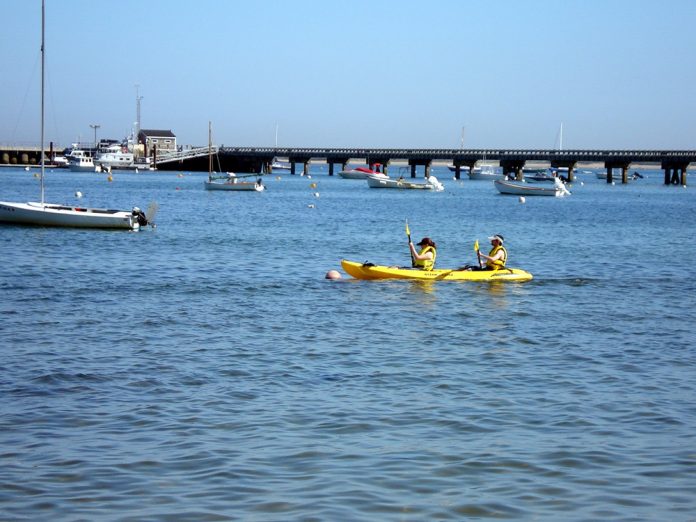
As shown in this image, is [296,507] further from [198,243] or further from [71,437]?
[198,243]

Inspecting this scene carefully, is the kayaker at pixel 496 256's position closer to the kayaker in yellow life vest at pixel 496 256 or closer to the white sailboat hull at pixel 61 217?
the kayaker in yellow life vest at pixel 496 256

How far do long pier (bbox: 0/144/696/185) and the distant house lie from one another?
2614cm

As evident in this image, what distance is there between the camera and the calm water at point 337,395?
416 inches

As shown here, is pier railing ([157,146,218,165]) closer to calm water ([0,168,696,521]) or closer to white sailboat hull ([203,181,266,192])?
white sailboat hull ([203,181,266,192])

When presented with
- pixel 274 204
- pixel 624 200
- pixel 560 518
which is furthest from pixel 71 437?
pixel 624 200

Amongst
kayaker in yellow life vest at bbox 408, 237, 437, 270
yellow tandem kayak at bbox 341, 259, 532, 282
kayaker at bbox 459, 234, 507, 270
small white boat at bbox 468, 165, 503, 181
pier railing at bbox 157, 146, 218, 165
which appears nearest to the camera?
yellow tandem kayak at bbox 341, 259, 532, 282

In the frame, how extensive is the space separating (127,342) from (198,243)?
23842 millimetres


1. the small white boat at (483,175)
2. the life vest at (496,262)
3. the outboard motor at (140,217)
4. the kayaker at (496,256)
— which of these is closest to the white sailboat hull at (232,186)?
the outboard motor at (140,217)

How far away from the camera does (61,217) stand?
44438 millimetres

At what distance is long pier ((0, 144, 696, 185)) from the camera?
136250 mm

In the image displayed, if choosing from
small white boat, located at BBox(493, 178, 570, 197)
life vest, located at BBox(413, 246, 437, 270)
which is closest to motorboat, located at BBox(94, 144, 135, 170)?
small white boat, located at BBox(493, 178, 570, 197)

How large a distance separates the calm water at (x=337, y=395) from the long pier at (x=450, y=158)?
108m

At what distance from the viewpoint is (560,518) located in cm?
998

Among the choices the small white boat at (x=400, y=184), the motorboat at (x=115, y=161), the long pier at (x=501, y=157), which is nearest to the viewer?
the small white boat at (x=400, y=184)
